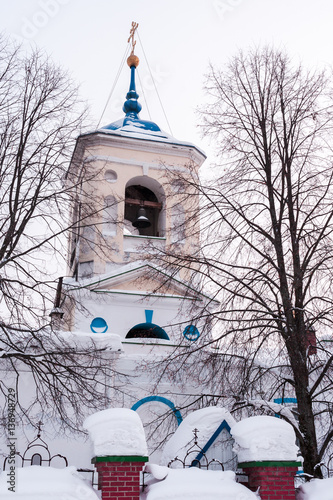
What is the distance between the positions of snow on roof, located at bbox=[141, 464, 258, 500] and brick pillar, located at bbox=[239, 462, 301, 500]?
17cm

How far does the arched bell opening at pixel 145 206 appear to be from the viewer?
61.9ft

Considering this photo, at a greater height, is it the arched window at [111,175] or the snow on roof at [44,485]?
the arched window at [111,175]

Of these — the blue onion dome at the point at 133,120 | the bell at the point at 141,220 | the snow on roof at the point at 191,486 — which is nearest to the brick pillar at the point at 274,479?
the snow on roof at the point at 191,486

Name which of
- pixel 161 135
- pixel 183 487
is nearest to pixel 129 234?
pixel 161 135

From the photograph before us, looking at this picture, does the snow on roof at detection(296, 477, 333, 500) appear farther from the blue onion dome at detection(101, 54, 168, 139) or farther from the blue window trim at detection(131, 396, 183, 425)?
the blue onion dome at detection(101, 54, 168, 139)

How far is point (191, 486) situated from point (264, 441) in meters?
1.02

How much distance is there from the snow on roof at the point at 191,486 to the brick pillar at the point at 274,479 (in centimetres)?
17

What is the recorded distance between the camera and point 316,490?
6.46 metres

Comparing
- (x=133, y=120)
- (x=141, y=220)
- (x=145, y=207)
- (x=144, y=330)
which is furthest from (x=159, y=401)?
(x=133, y=120)

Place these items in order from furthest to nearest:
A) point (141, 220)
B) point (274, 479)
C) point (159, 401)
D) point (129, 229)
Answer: point (129, 229) < point (141, 220) < point (159, 401) < point (274, 479)

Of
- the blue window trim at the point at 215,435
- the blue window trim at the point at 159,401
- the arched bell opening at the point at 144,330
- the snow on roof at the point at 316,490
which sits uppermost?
the arched bell opening at the point at 144,330

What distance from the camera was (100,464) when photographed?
19.4ft

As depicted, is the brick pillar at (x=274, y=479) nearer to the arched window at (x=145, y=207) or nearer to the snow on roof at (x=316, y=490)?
the snow on roof at (x=316, y=490)

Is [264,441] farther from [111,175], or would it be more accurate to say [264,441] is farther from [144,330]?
[111,175]
